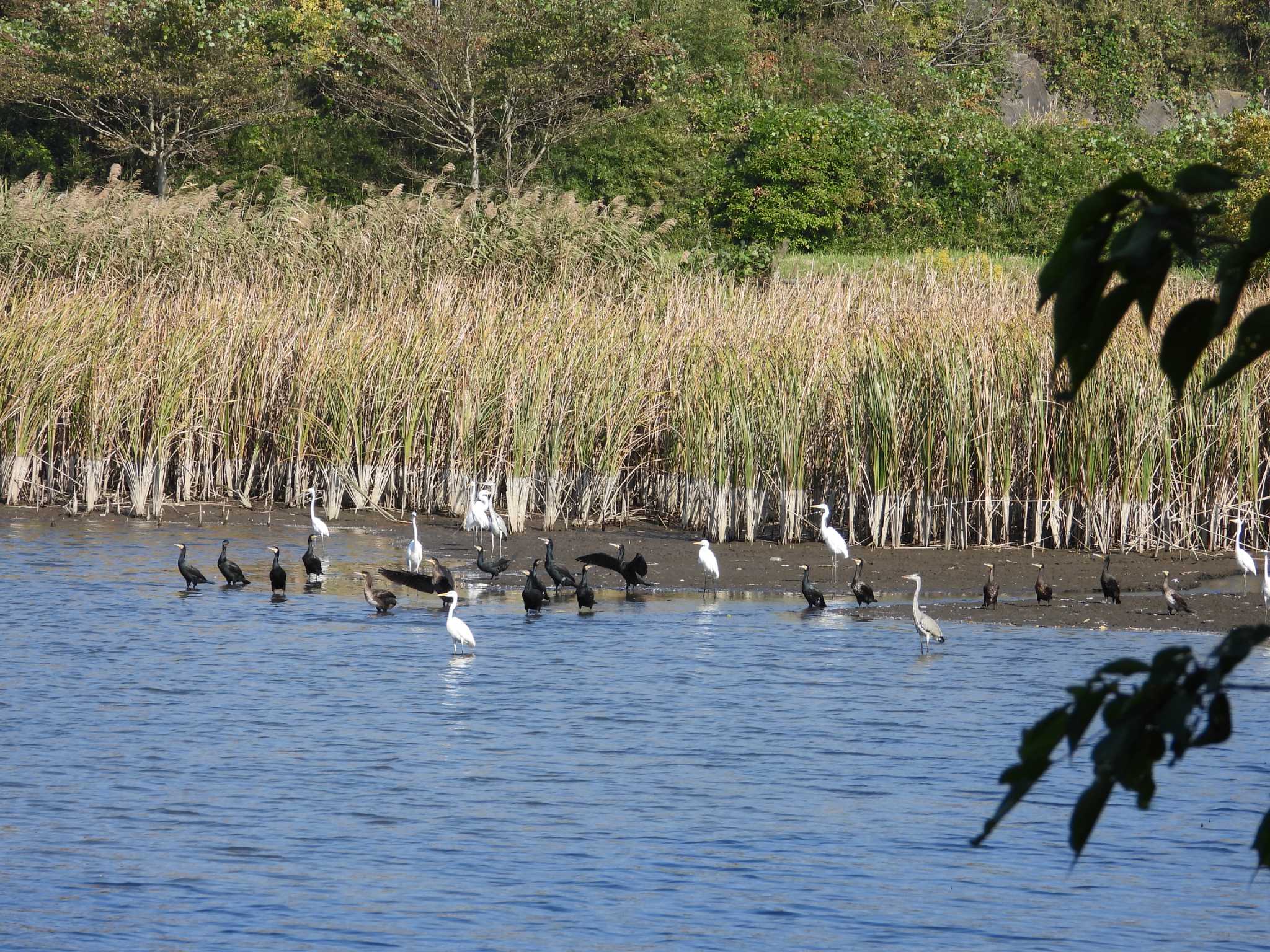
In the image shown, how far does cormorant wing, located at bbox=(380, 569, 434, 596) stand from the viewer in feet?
41.8

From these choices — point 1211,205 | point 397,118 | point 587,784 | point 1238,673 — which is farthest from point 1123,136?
point 1211,205

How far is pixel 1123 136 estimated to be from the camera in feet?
127

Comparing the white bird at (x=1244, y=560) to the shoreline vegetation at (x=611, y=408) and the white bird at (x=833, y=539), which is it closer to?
the shoreline vegetation at (x=611, y=408)

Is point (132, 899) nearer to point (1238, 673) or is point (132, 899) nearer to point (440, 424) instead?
point (1238, 673)

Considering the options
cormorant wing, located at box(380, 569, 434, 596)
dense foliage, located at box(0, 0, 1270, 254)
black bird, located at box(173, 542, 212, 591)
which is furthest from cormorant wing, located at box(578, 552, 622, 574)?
dense foliage, located at box(0, 0, 1270, 254)

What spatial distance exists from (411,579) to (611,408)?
12.3ft

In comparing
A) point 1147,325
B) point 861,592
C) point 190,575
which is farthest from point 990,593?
point 1147,325

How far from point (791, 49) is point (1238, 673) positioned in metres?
35.5

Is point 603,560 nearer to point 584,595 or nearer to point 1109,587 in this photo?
point 584,595

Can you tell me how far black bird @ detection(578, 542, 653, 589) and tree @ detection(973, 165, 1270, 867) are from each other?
11.5 meters

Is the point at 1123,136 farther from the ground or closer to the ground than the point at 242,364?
farther from the ground

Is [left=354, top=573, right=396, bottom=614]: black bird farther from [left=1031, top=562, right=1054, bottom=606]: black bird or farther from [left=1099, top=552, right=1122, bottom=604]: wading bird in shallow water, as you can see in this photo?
[left=1099, top=552, right=1122, bottom=604]: wading bird in shallow water

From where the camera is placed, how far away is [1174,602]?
1224 centimetres

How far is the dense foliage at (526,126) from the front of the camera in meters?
33.5
